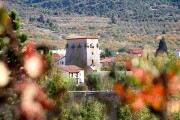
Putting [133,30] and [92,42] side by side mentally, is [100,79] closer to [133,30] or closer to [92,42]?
[92,42]

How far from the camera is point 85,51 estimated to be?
38.0m

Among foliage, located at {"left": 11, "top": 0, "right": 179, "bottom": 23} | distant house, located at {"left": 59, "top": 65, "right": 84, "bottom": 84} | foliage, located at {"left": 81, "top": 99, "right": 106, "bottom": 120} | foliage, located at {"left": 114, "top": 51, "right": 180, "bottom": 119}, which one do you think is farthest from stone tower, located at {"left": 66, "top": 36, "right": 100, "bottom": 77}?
foliage, located at {"left": 11, "top": 0, "right": 179, "bottom": 23}

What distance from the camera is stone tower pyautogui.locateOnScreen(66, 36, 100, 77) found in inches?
1484

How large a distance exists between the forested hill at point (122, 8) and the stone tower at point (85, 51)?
34.4m

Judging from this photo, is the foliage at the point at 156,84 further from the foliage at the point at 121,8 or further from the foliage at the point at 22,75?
the foliage at the point at 121,8

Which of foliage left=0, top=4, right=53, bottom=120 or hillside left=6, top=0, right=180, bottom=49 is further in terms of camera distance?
hillside left=6, top=0, right=180, bottom=49

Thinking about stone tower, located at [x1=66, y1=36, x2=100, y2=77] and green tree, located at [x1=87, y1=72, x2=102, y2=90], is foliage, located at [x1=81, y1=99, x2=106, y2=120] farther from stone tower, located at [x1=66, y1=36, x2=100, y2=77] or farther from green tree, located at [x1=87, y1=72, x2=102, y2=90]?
stone tower, located at [x1=66, y1=36, x2=100, y2=77]

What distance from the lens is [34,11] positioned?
81250 mm

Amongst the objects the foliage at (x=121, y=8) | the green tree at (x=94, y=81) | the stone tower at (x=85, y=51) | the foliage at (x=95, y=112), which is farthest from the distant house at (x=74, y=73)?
the foliage at (x=121, y=8)

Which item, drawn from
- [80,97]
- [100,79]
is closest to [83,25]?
[100,79]

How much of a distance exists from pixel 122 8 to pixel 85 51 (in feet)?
147

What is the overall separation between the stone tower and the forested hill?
113ft

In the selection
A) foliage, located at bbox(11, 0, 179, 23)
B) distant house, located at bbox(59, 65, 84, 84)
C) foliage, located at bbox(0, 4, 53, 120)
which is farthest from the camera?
foliage, located at bbox(11, 0, 179, 23)

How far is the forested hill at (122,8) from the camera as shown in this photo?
3014 inches
